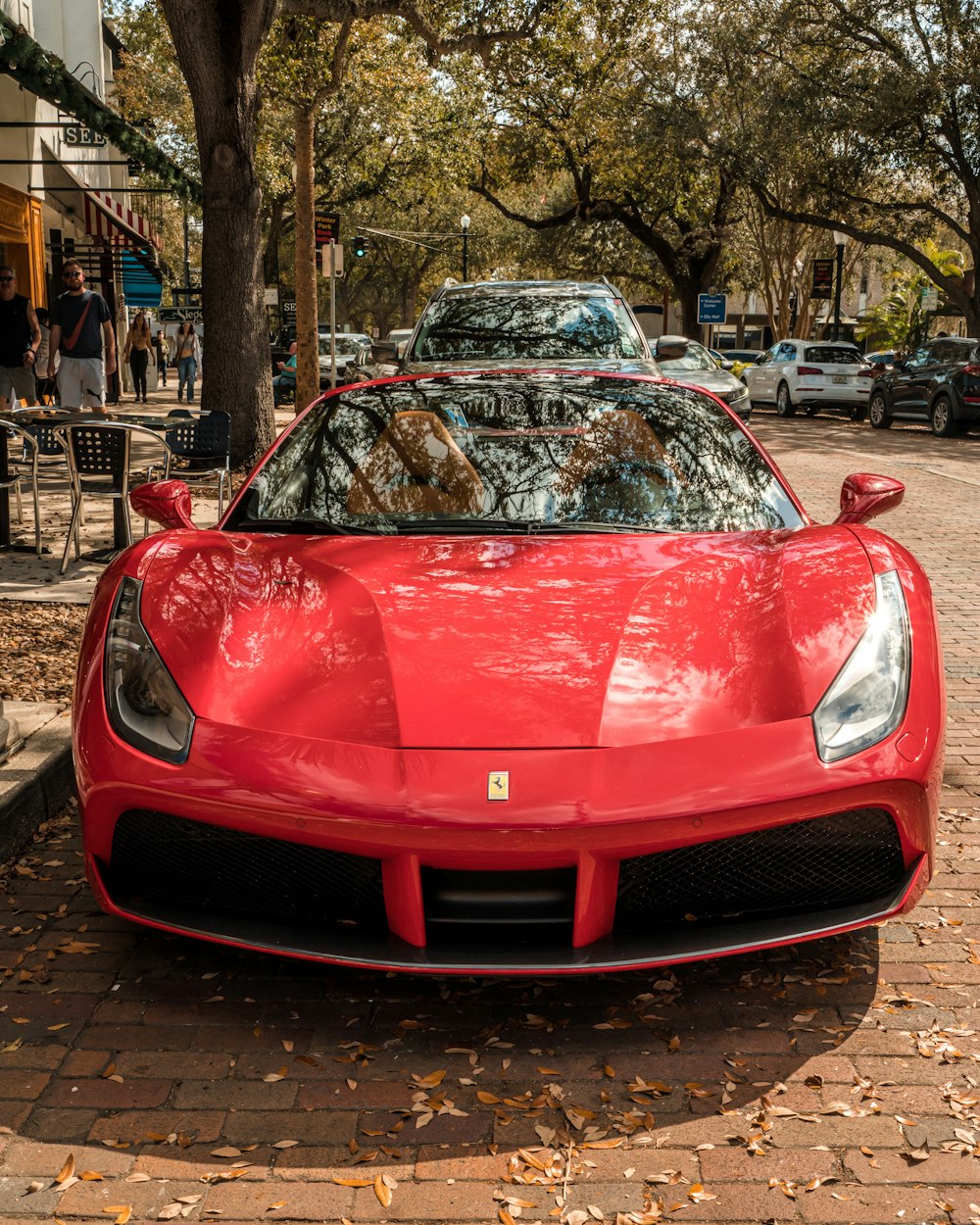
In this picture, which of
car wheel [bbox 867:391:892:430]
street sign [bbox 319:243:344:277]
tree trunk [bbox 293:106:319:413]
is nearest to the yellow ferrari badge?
tree trunk [bbox 293:106:319:413]

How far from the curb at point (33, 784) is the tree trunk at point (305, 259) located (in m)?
14.7

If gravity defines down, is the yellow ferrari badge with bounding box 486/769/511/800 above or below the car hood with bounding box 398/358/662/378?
below

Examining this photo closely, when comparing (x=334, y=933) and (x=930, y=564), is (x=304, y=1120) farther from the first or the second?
(x=930, y=564)

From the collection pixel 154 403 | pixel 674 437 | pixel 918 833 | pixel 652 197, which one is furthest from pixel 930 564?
pixel 652 197

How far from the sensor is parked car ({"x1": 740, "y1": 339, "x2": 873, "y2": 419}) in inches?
1032

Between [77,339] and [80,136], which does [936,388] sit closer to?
[80,136]

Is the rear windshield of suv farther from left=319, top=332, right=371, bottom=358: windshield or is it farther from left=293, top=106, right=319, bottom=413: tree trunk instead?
left=293, top=106, right=319, bottom=413: tree trunk

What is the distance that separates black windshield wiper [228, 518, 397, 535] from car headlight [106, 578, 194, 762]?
658 millimetres

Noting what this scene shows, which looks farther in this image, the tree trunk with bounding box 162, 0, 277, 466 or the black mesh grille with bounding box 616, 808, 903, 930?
the tree trunk with bounding box 162, 0, 277, 466

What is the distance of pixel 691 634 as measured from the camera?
3168mm

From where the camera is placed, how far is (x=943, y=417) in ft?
72.5

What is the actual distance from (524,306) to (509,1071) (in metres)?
7.59

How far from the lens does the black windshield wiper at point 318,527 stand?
12.7ft

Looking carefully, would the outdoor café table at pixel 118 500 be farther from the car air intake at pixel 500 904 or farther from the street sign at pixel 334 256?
the street sign at pixel 334 256
